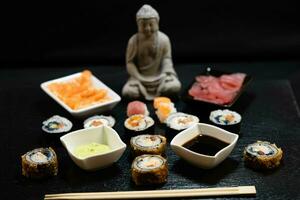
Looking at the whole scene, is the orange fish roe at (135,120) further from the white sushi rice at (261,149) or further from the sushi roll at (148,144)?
the white sushi rice at (261,149)

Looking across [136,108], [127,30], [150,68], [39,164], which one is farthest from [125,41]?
[39,164]

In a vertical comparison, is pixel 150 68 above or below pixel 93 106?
above

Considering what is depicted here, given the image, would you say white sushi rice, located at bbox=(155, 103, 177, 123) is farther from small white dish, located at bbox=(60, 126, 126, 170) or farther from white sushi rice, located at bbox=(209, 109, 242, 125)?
small white dish, located at bbox=(60, 126, 126, 170)

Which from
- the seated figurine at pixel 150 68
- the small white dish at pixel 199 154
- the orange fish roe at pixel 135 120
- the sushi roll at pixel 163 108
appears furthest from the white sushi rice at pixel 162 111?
the small white dish at pixel 199 154

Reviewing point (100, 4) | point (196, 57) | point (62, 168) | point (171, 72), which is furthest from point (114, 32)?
point (62, 168)

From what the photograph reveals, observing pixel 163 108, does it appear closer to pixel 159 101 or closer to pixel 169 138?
pixel 159 101

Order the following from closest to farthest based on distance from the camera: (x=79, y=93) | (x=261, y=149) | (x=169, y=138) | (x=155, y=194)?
1. (x=155, y=194)
2. (x=261, y=149)
3. (x=169, y=138)
4. (x=79, y=93)

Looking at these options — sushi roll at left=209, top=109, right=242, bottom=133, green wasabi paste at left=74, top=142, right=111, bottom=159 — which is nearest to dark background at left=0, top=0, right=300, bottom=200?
sushi roll at left=209, top=109, right=242, bottom=133
